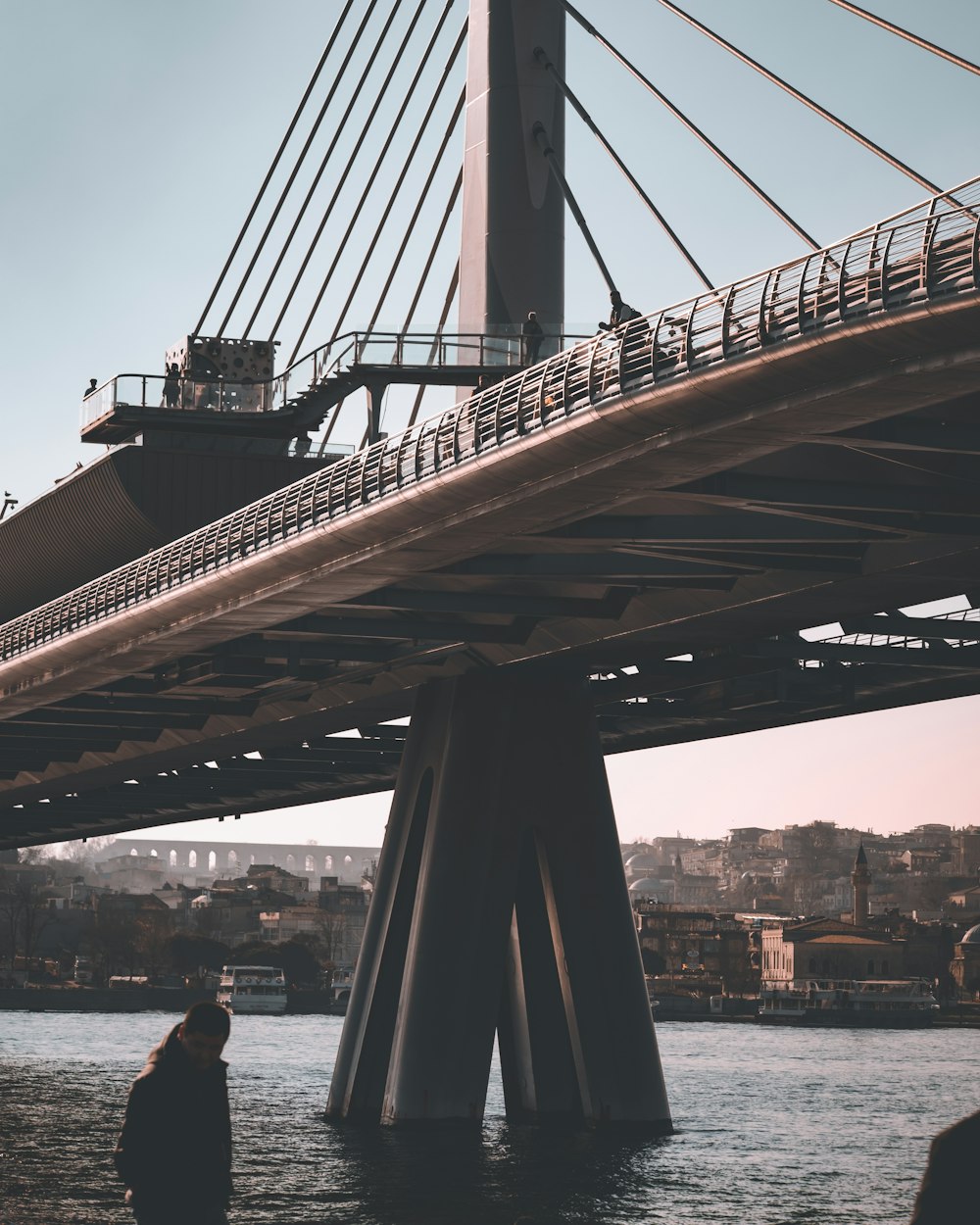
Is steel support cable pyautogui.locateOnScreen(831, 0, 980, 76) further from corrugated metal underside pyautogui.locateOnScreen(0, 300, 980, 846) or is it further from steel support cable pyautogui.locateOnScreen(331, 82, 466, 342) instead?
steel support cable pyautogui.locateOnScreen(331, 82, 466, 342)

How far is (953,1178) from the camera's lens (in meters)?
7.22

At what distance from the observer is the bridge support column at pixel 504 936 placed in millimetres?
41594

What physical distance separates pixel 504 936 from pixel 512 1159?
5660 mm

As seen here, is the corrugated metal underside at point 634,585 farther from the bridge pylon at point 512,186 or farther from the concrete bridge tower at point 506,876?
the bridge pylon at point 512,186

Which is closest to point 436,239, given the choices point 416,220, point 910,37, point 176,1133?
point 416,220

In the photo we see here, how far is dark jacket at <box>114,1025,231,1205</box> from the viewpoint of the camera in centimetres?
1052

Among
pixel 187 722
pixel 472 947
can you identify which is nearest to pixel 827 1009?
pixel 187 722

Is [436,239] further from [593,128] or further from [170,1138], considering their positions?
[170,1138]

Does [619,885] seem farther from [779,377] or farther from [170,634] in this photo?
[779,377]

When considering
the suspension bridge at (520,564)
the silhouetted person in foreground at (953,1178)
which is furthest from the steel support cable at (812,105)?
the silhouetted person in foreground at (953,1178)

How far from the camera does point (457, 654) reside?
43438 mm

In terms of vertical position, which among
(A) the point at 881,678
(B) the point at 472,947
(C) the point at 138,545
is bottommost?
(B) the point at 472,947

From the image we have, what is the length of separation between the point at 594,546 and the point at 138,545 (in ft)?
92.5

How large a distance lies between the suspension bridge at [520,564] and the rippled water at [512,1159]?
232cm
